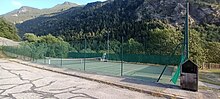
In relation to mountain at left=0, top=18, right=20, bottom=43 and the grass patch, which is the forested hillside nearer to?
mountain at left=0, top=18, right=20, bottom=43

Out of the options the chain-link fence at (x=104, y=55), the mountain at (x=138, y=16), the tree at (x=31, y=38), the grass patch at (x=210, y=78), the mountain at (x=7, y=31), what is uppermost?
the mountain at (x=138, y=16)

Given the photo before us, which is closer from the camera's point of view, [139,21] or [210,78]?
[210,78]

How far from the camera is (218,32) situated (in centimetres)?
5325

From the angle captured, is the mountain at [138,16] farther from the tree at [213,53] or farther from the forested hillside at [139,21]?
the tree at [213,53]

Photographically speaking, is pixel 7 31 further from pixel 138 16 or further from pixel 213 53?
pixel 213 53

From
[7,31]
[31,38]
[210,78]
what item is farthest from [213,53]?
[7,31]

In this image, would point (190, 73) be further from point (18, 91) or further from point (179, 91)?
point (18, 91)

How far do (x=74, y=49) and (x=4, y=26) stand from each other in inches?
2627

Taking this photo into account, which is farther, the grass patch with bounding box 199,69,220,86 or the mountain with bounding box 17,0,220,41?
the mountain with bounding box 17,0,220,41

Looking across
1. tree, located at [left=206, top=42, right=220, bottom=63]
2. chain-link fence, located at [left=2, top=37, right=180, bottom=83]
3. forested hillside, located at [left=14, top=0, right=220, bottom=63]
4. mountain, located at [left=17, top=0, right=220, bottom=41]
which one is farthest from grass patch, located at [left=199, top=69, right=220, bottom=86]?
mountain, located at [left=17, top=0, right=220, bottom=41]

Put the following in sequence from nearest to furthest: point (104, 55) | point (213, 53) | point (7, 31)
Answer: point (104, 55) → point (213, 53) → point (7, 31)

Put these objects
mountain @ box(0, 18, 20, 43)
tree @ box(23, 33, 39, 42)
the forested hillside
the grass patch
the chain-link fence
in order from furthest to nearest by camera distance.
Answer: mountain @ box(0, 18, 20, 43), tree @ box(23, 33, 39, 42), the forested hillside, the chain-link fence, the grass patch

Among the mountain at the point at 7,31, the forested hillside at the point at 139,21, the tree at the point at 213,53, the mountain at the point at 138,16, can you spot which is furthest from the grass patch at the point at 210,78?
the mountain at the point at 7,31

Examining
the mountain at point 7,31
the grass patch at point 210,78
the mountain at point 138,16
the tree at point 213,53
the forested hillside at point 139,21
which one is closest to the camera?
the grass patch at point 210,78
